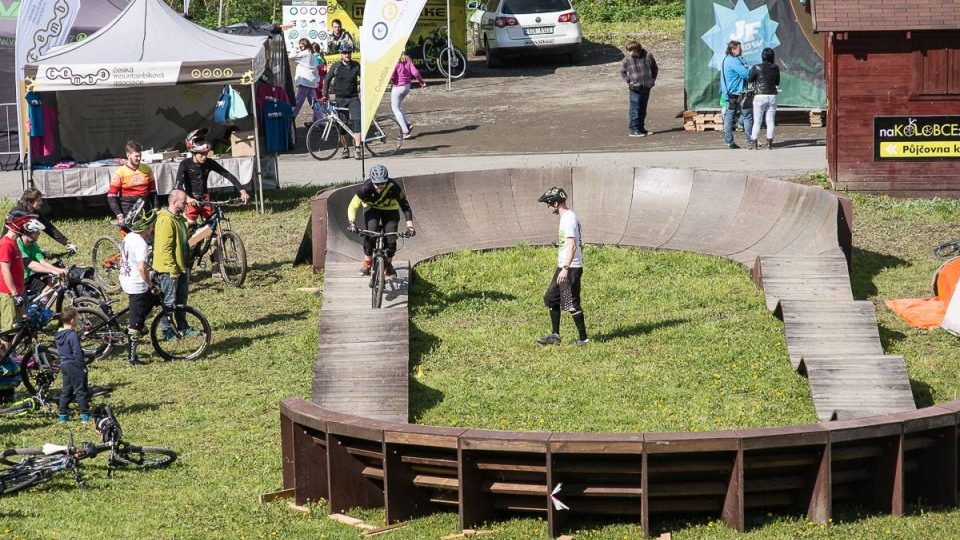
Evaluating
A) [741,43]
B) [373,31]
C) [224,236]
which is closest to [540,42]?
[741,43]

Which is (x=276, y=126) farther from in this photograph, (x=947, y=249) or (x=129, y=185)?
(x=947, y=249)

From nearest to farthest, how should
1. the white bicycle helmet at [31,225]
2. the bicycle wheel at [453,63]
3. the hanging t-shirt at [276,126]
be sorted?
the white bicycle helmet at [31,225], the hanging t-shirt at [276,126], the bicycle wheel at [453,63]

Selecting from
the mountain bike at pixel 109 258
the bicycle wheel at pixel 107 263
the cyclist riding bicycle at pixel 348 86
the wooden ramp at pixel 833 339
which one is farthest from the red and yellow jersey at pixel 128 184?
the wooden ramp at pixel 833 339

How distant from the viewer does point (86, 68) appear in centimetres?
2138

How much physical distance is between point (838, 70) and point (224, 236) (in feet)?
32.8

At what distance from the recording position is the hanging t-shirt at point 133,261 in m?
15.4

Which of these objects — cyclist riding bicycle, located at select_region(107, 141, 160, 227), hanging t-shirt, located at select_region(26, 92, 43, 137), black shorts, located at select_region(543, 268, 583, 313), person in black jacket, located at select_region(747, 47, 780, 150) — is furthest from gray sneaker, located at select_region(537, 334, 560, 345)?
hanging t-shirt, located at select_region(26, 92, 43, 137)

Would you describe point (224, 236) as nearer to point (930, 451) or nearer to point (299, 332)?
point (299, 332)

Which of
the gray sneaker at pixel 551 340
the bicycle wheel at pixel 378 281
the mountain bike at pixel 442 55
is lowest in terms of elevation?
the gray sneaker at pixel 551 340

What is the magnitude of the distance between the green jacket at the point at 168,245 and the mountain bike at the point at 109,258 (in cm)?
204

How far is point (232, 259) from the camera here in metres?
18.8

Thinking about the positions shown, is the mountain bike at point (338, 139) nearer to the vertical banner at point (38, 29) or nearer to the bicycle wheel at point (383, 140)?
the bicycle wheel at point (383, 140)

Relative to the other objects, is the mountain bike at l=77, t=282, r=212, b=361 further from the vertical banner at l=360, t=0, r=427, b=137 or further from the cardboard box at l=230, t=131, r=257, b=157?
the cardboard box at l=230, t=131, r=257, b=157

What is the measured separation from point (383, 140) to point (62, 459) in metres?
16.0
